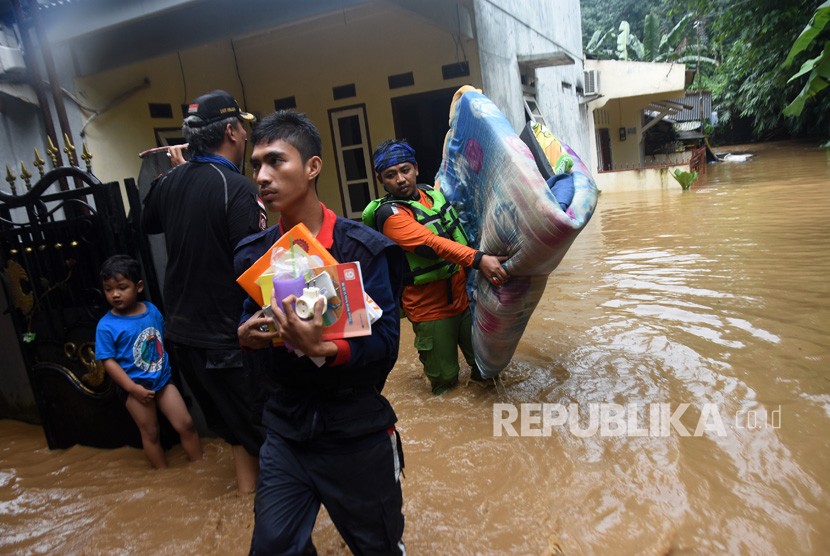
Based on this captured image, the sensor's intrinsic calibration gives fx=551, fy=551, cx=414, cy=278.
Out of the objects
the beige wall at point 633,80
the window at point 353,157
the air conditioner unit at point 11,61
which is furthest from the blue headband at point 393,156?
the beige wall at point 633,80

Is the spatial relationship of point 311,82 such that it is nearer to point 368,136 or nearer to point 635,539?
point 368,136

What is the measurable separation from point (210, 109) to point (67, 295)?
1.84 m

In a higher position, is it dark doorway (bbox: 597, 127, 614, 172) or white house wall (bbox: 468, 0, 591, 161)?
white house wall (bbox: 468, 0, 591, 161)

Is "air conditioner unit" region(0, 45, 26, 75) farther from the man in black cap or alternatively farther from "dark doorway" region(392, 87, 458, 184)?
"dark doorway" region(392, 87, 458, 184)

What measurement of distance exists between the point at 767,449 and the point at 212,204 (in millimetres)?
2866

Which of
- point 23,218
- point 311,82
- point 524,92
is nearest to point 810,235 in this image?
point 524,92

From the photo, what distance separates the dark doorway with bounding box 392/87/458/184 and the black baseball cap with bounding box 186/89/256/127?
6.39 m

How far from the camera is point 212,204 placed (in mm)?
2332

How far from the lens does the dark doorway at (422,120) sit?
8.59 m

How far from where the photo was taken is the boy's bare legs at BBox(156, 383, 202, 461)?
10.1 feet

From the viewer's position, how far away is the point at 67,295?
342 cm

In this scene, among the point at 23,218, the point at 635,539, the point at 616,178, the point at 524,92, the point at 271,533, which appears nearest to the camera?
the point at 271,533

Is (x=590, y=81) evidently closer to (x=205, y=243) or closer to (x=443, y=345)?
(x=443, y=345)

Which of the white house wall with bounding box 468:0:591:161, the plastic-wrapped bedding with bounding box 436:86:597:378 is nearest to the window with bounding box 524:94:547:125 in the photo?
the white house wall with bounding box 468:0:591:161
